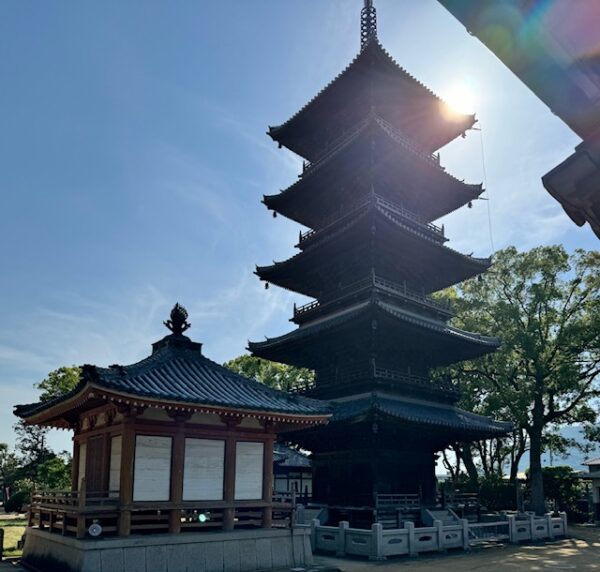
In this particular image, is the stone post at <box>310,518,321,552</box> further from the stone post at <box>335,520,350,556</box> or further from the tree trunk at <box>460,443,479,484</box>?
the tree trunk at <box>460,443,479,484</box>

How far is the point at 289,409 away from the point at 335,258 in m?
12.2

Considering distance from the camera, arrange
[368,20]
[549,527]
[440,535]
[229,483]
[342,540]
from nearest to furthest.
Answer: [229,483]
[342,540]
[440,535]
[549,527]
[368,20]

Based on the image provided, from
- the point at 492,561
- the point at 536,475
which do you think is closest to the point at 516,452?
the point at 536,475

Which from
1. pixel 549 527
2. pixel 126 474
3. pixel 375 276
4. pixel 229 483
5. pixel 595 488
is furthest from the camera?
pixel 595 488

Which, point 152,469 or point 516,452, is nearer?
point 152,469

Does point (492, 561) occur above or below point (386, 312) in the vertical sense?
below

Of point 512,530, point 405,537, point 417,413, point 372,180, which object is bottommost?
point 512,530

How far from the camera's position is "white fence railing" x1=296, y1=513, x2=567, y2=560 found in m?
18.3

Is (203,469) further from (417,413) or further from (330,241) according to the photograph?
(330,241)

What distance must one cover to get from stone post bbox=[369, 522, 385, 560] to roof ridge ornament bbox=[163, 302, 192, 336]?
9.20m

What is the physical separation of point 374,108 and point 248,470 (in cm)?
1818

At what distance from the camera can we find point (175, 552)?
1368 centimetres

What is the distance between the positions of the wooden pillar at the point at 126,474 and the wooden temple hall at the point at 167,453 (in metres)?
0.02

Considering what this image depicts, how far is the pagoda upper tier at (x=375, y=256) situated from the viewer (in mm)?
24547
